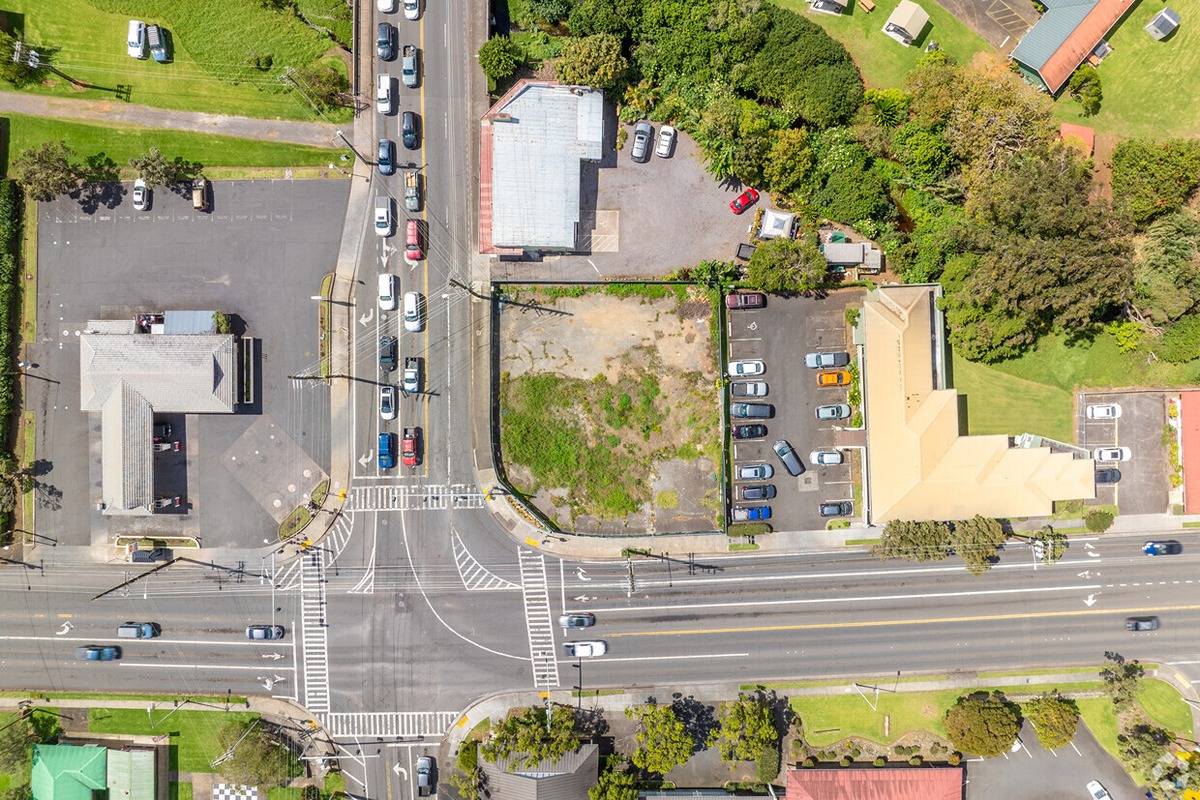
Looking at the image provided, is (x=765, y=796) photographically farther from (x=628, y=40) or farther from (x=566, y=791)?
(x=628, y=40)

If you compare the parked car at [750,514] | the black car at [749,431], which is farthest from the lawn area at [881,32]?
the parked car at [750,514]

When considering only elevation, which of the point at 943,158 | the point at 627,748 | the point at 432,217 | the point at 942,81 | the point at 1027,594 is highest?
the point at 942,81

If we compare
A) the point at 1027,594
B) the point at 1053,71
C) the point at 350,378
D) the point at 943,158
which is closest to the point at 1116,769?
the point at 1027,594

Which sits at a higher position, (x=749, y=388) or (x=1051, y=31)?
(x=1051, y=31)

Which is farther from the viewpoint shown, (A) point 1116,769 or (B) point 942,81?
(A) point 1116,769

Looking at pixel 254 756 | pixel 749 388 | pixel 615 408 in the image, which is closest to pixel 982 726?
pixel 749 388

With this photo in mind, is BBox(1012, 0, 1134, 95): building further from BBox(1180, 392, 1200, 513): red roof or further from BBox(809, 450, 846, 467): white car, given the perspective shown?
BBox(809, 450, 846, 467): white car

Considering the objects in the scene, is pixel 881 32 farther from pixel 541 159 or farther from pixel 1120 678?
pixel 1120 678
